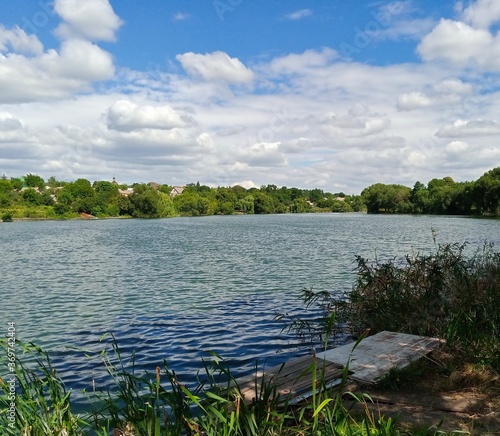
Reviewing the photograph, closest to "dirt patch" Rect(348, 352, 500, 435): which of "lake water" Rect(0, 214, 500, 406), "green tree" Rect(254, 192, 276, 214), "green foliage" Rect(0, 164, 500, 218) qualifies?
"lake water" Rect(0, 214, 500, 406)

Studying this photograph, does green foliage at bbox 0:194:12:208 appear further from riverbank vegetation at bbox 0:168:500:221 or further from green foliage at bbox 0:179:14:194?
green foliage at bbox 0:179:14:194

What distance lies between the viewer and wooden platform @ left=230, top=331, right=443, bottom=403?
623 centimetres

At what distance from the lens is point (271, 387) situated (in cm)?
509

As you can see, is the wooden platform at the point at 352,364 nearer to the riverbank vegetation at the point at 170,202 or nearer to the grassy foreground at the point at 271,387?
the grassy foreground at the point at 271,387

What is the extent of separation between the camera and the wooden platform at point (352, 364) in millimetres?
6234

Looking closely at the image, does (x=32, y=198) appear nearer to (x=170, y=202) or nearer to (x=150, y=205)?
(x=150, y=205)

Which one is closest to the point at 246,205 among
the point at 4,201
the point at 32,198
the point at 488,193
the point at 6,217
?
the point at 32,198

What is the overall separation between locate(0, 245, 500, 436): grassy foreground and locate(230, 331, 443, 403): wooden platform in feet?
0.74

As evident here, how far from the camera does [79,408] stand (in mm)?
7973

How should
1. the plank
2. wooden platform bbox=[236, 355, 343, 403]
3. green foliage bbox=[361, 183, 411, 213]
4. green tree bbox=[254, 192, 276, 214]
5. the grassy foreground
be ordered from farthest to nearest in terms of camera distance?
green tree bbox=[254, 192, 276, 214] < green foliage bbox=[361, 183, 411, 213] < the plank < wooden platform bbox=[236, 355, 343, 403] < the grassy foreground

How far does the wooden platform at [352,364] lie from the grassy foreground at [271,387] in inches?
8.8

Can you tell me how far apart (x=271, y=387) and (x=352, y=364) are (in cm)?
271

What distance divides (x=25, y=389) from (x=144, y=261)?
25.0m

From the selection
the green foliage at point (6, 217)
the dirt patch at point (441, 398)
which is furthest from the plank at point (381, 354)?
the green foliage at point (6, 217)
